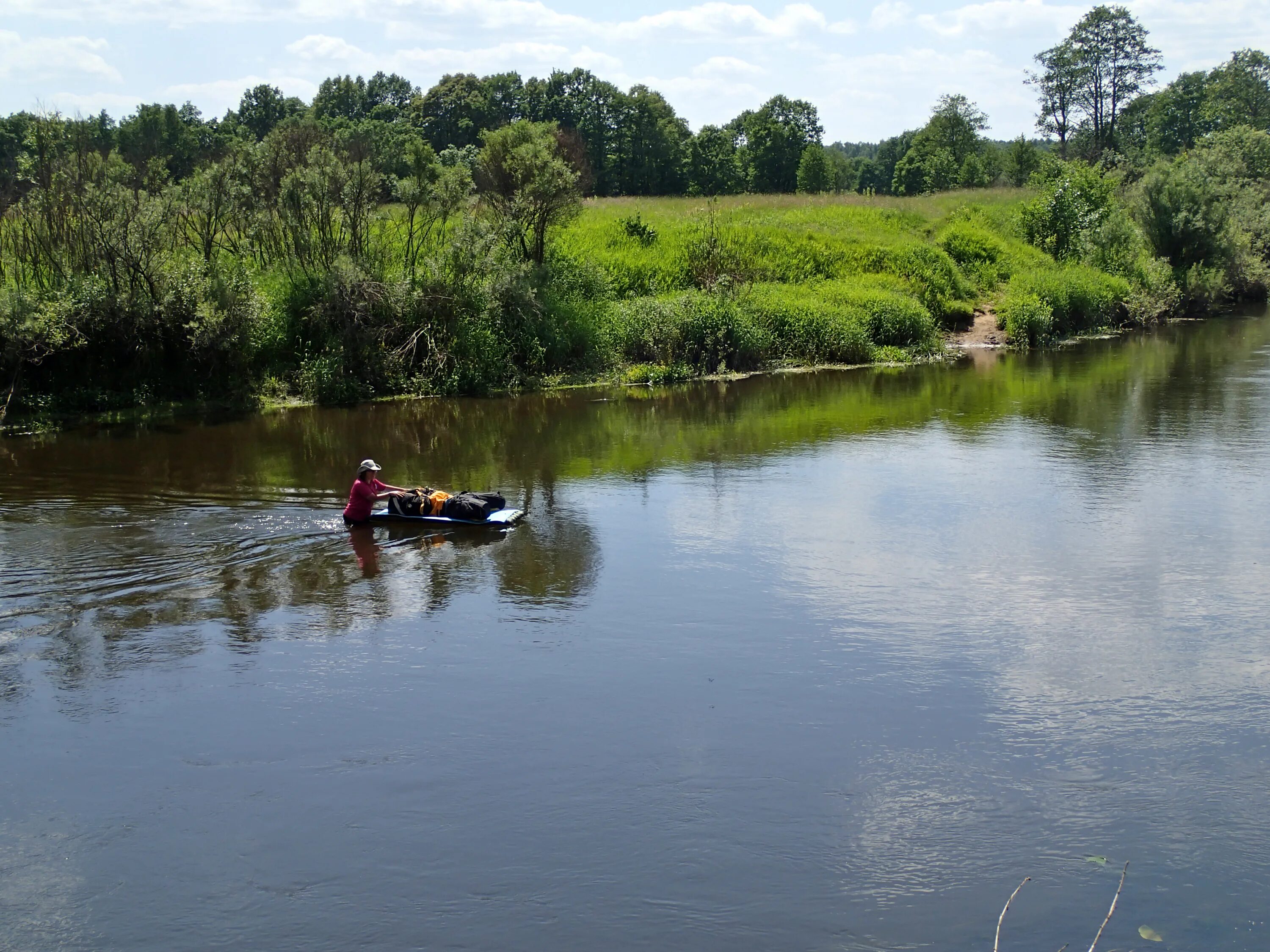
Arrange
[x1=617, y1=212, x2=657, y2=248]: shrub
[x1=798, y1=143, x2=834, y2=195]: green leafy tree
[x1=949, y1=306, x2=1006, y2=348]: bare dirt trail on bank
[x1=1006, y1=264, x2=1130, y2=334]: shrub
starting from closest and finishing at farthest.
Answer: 1. [x1=949, y1=306, x2=1006, y2=348]: bare dirt trail on bank
2. [x1=617, y1=212, x2=657, y2=248]: shrub
3. [x1=1006, y1=264, x2=1130, y2=334]: shrub
4. [x1=798, y1=143, x2=834, y2=195]: green leafy tree

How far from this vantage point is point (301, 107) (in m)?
76.4

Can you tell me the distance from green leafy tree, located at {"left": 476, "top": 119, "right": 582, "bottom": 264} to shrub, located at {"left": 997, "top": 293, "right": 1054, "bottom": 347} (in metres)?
16.3

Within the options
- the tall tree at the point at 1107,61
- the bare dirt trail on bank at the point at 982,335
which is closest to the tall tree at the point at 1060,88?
the tall tree at the point at 1107,61

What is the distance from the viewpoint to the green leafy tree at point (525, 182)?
3284 cm

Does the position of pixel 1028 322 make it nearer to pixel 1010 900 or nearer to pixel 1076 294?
pixel 1076 294

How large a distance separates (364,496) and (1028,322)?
96.5 ft

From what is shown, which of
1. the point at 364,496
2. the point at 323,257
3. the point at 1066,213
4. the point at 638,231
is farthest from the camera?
the point at 1066,213

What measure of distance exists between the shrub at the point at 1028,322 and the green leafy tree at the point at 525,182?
16.3 meters

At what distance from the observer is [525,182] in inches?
1303

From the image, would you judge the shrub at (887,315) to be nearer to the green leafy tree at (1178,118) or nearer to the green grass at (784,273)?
the green grass at (784,273)

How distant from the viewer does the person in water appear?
1692 centimetres

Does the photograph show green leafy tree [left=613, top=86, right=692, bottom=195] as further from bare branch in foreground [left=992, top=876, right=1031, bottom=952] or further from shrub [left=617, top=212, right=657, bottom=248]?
bare branch in foreground [left=992, top=876, right=1031, bottom=952]

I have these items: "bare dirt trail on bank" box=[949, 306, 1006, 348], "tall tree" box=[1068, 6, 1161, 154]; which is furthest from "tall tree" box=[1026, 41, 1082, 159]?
"bare dirt trail on bank" box=[949, 306, 1006, 348]

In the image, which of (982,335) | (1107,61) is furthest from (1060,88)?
(982,335)
